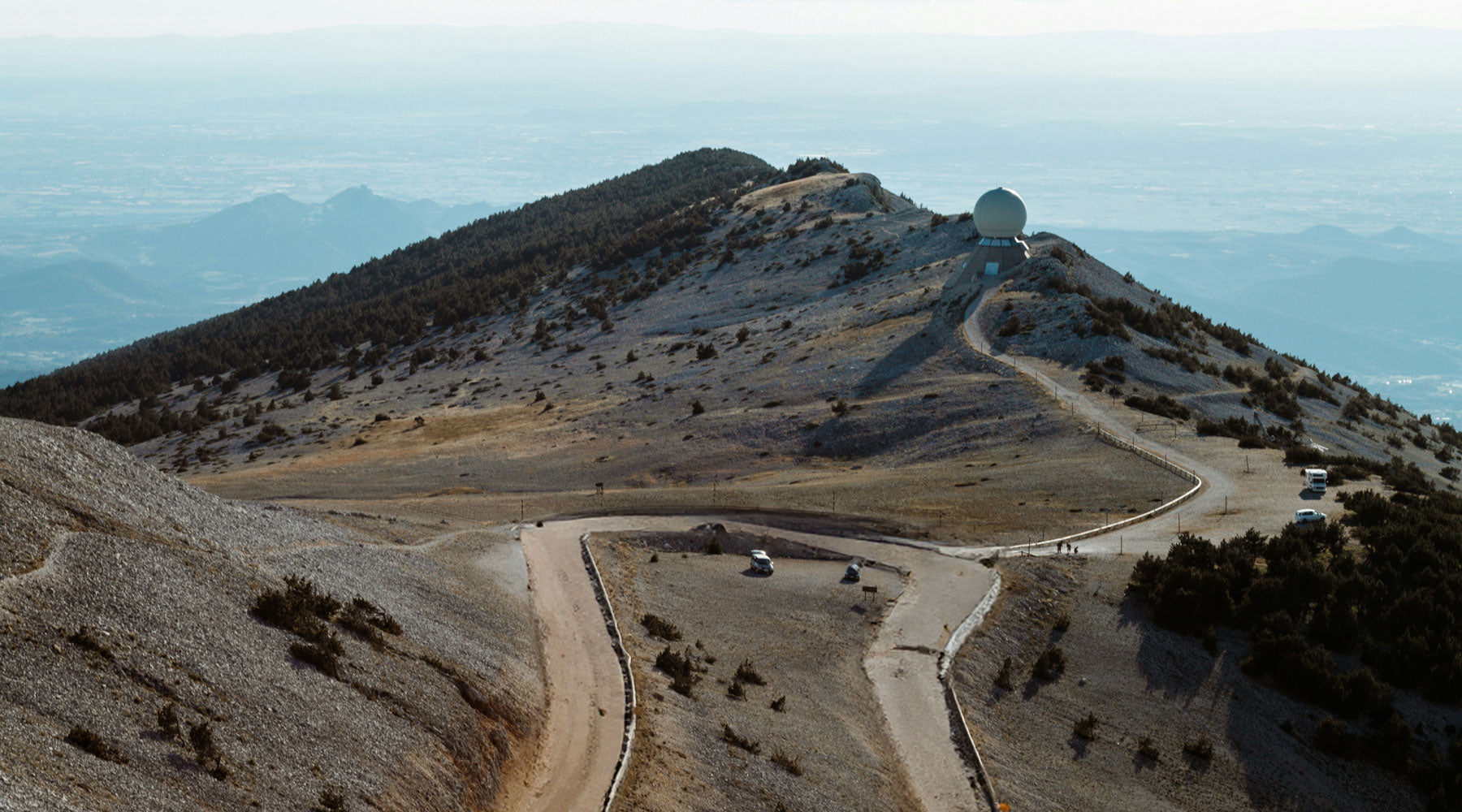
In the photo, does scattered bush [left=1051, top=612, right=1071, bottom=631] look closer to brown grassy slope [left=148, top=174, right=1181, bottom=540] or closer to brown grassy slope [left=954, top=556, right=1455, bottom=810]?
brown grassy slope [left=954, top=556, right=1455, bottom=810]

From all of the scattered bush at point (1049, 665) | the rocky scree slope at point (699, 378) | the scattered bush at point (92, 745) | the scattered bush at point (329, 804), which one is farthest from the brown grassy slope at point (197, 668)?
the rocky scree slope at point (699, 378)

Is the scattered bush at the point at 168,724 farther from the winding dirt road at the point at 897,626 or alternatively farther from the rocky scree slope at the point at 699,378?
the rocky scree slope at the point at 699,378

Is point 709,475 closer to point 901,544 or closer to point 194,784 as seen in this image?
point 901,544

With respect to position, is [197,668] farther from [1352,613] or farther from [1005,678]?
[1352,613]

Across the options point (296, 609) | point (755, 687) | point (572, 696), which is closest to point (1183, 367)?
point (755, 687)

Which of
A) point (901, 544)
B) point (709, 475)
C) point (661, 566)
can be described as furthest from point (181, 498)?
point (709, 475)
